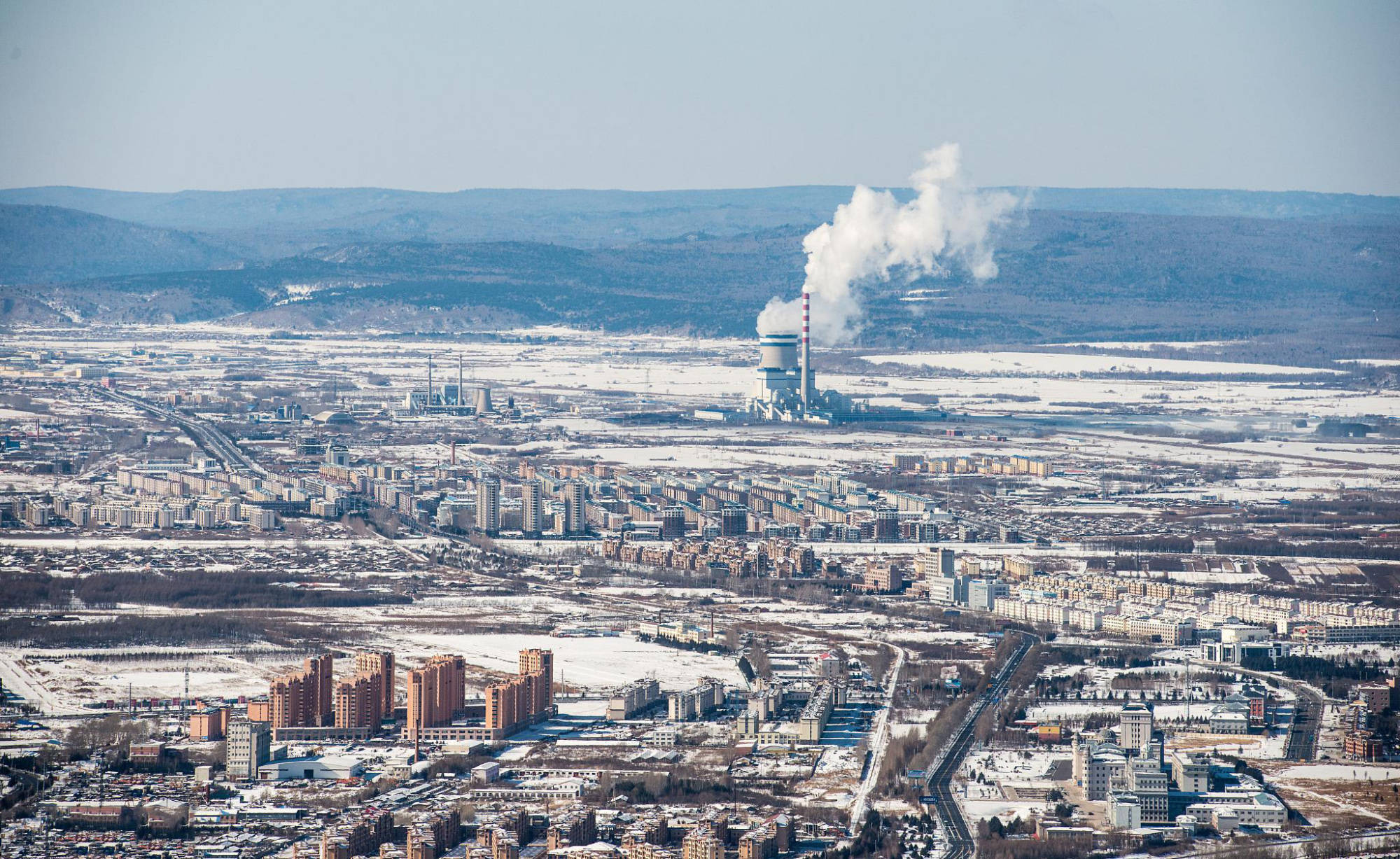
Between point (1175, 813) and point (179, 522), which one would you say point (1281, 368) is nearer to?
point (179, 522)

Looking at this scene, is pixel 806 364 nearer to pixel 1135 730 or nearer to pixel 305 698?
pixel 305 698

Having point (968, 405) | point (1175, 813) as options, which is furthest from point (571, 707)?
point (968, 405)

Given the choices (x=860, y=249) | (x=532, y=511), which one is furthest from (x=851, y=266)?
(x=532, y=511)

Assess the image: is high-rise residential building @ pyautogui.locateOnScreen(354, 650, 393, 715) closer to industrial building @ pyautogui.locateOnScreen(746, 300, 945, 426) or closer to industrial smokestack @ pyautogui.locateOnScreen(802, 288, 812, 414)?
industrial building @ pyautogui.locateOnScreen(746, 300, 945, 426)

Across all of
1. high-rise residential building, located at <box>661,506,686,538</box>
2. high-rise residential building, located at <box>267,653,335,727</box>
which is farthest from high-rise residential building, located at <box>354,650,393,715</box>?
high-rise residential building, located at <box>661,506,686,538</box>

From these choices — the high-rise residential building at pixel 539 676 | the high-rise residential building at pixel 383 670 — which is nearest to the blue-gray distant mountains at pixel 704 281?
the high-rise residential building at pixel 539 676

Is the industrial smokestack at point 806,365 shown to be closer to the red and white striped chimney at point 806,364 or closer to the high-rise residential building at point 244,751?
the red and white striped chimney at point 806,364
